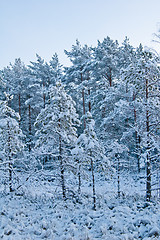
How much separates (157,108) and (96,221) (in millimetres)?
6256

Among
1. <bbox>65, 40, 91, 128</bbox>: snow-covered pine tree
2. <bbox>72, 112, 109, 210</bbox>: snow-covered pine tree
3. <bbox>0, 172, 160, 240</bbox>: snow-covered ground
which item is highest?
<bbox>65, 40, 91, 128</bbox>: snow-covered pine tree

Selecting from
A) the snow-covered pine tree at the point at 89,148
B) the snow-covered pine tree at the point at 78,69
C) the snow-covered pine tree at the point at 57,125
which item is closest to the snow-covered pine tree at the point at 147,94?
the snow-covered pine tree at the point at 89,148

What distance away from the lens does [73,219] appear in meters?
8.49

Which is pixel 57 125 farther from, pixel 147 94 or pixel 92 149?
pixel 147 94

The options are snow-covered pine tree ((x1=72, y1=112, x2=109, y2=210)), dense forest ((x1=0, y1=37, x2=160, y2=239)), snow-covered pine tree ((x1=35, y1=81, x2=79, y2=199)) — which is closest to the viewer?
dense forest ((x1=0, y1=37, x2=160, y2=239))

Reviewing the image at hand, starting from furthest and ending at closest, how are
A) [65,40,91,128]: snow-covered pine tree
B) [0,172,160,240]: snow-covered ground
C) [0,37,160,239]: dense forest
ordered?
1. [65,40,91,128]: snow-covered pine tree
2. [0,37,160,239]: dense forest
3. [0,172,160,240]: snow-covered ground

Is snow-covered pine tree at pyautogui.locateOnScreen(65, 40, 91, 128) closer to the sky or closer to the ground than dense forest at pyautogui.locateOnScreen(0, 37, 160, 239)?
closer to the sky

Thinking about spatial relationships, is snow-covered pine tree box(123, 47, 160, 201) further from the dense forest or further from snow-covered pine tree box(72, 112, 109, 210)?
snow-covered pine tree box(72, 112, 109, 210)

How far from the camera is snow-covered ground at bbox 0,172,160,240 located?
684cm

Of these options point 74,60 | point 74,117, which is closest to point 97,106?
point 74,60

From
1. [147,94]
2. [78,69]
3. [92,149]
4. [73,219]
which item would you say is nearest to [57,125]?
[92,149]

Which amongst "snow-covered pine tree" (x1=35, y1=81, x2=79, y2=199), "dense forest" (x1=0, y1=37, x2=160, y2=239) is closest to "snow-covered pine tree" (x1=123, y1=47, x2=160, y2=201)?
"dense forest" (x1=0, y1=37, x2=160, y2=239)

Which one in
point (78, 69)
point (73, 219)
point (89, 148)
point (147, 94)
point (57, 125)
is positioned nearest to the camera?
point (73, 219)

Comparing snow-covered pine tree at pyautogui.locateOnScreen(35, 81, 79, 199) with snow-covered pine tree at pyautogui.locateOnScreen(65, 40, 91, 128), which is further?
snow-covered pine tree at pyautogui.locateOnScreen(65, 40, 91, 128)
